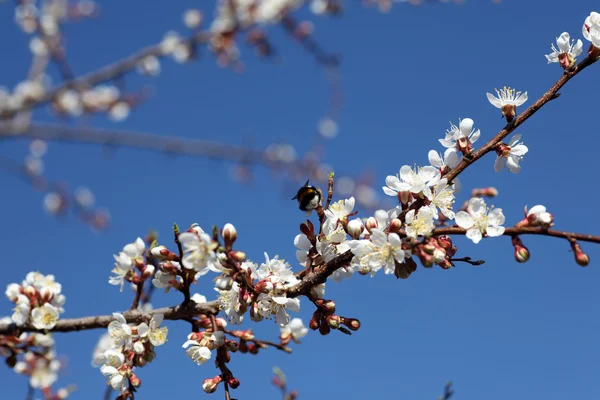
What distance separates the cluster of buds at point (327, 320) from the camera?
2070mm

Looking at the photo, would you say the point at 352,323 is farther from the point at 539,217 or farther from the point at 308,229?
the point at 539,217

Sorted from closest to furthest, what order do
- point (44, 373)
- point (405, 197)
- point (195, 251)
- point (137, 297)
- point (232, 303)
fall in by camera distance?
point (195, 251) → point (405, 197) → point (232, 303) → point (137, 297) → point (44, 373)

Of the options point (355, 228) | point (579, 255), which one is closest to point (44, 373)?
point (355, 228)

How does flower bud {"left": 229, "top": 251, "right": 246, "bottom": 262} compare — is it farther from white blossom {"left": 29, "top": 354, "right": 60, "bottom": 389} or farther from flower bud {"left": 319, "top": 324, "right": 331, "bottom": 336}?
white blossom {"left": 29, "top": 354, "right": 60, "bottom": 389}

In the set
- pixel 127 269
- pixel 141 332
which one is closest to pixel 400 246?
pixel 141 332

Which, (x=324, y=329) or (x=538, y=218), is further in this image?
(x=324, y=329)

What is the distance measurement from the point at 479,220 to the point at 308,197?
0.62 m

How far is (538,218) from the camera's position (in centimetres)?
182

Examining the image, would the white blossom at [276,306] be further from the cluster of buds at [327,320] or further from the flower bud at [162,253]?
the flower bud at [162,253]

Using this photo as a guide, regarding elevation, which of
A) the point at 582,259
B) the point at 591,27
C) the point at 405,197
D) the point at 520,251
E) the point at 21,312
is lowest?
A: the point at 582,259

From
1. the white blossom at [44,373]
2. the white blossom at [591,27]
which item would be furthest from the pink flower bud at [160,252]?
the white blossom at [44,373]

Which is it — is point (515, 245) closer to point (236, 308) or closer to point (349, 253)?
point (349, 253)

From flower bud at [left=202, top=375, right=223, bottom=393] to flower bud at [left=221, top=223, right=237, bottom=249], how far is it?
671 mm

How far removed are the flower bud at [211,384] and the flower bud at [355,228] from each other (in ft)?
2.69
